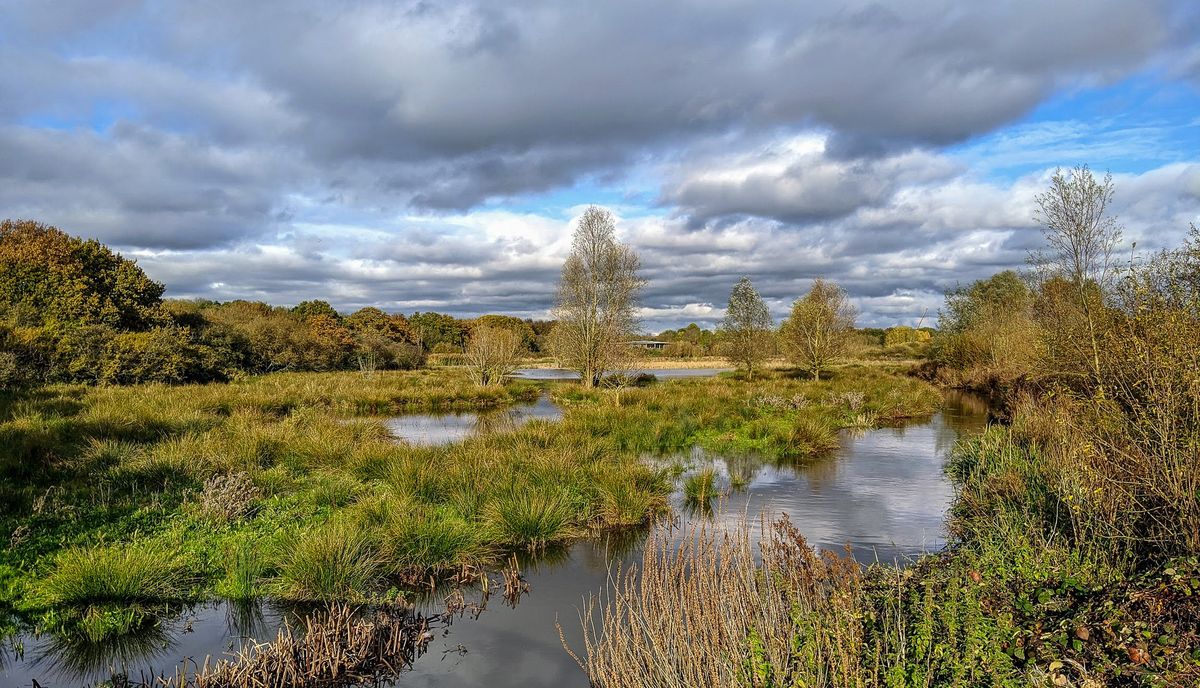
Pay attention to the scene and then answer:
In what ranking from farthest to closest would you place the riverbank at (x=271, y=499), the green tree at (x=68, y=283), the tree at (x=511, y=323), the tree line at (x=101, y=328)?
the tree at (x=511, y=323) → the green tree at (x=68, y=283) → the tree line at (x=101, y=328) → the riverbank at (x=271, y=499)

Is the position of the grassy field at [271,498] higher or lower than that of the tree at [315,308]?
lower

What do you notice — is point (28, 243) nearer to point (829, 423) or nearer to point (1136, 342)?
point (829, 423)

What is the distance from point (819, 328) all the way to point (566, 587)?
3449 centimetres

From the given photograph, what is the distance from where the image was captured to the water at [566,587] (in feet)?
18.3

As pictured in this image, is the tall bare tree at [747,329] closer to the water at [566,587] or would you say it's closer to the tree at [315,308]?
the water at [566,587]

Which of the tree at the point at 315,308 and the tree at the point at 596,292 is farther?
the tree at the point at 315,308

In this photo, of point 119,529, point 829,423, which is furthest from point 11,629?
point 829,423

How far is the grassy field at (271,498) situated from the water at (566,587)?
437 millimetres

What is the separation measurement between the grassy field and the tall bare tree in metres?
24.9

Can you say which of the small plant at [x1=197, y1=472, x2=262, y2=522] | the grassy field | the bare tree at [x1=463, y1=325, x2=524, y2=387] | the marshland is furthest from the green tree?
the small plant at [x1=197, y1=472, x2=262, y2=522]

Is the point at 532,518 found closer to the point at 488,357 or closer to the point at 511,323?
the point at 488,357

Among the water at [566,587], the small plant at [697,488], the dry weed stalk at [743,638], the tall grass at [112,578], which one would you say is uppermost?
the dry weed stalk at [743,638]

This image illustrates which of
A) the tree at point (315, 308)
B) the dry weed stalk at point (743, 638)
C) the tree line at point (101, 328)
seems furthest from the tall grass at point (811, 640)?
the tree at point (315, 308)

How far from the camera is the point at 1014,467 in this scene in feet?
32.1
